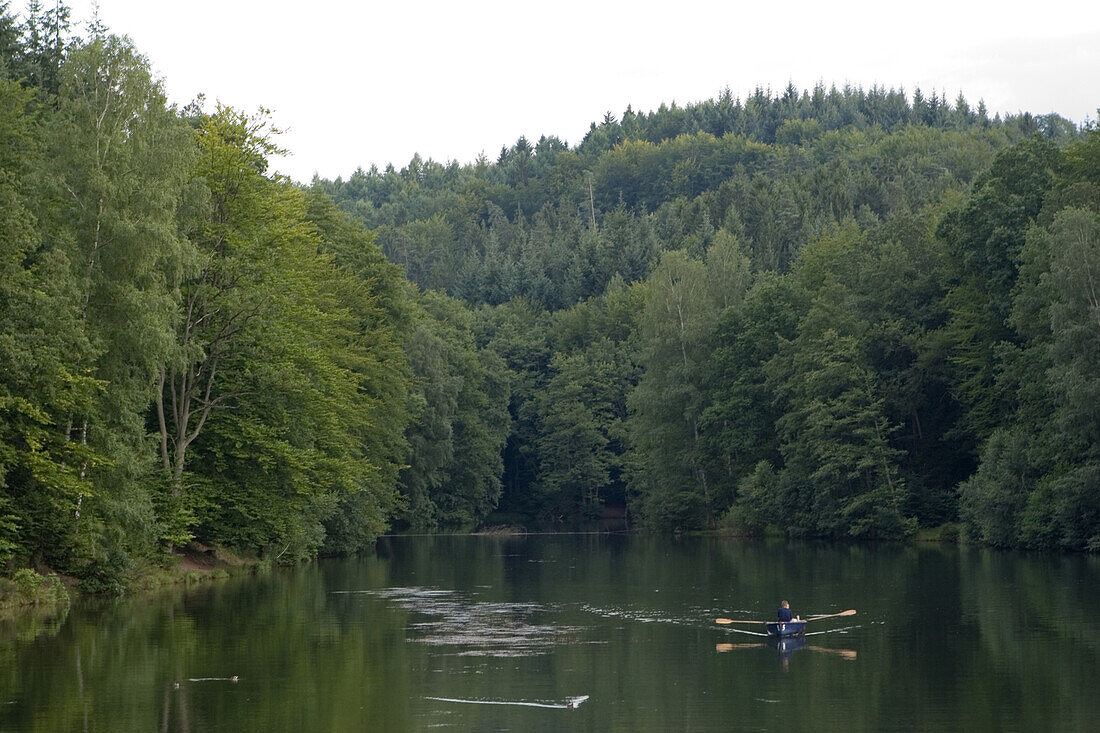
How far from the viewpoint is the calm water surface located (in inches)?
813

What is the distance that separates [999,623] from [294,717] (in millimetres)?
18780

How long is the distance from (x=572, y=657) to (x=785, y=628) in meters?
5.50

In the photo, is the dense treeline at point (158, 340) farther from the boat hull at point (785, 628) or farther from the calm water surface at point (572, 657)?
the boat hull at point (785, 628)

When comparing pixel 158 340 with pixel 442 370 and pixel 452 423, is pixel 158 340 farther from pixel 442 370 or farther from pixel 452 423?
→ pixel 452 423

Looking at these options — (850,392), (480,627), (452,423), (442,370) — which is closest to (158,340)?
(480,627)

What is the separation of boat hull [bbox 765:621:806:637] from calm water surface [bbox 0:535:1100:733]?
0.41m

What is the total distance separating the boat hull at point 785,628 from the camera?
3041cm

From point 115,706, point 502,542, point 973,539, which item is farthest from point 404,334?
point 115,706

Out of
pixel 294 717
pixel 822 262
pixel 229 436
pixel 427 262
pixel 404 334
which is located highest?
pixel 427 262

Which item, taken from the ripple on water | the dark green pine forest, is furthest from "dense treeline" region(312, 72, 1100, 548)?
the ripple on water

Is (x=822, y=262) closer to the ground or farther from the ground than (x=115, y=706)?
farther from the ground

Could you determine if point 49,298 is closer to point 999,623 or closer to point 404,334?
point 999,623

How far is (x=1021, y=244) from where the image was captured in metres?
72.3

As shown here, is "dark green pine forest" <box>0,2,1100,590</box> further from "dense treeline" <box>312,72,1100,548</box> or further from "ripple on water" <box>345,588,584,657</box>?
"ripple on water" <box>345,588,584,657</box>
